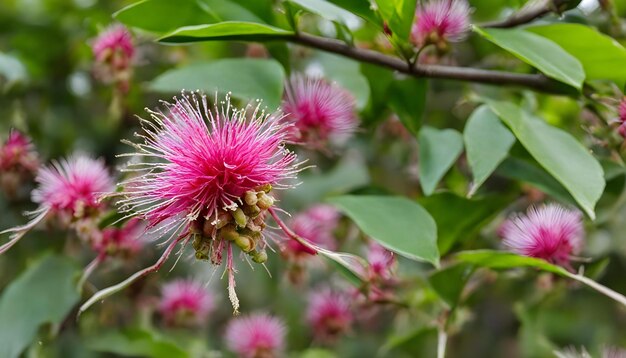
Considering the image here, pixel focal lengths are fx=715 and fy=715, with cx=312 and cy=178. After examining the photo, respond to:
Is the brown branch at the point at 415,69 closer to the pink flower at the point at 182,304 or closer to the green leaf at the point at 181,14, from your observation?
the green leaf at the point at 181,14

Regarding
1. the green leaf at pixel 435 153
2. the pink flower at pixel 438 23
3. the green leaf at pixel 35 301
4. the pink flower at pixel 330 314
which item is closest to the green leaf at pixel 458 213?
the green leaf at pixel 435 153

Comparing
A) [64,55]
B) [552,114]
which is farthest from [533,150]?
[64,55]

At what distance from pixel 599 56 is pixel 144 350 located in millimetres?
559

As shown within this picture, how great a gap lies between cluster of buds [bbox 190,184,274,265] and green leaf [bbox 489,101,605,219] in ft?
0.74

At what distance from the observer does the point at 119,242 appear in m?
0.77

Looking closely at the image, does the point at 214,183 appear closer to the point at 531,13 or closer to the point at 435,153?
the point at 435,153

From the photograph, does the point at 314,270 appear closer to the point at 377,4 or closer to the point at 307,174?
the point at 307,174

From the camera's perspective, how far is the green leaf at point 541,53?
0.59 metres

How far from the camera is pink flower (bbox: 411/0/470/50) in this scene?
717mm

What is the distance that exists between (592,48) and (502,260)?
0.22 m

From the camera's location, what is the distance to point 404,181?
1.18m

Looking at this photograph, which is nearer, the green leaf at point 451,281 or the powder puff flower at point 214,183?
the powder puff flower at point 214,183

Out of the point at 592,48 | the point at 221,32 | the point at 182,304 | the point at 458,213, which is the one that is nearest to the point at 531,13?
the point at 592,48

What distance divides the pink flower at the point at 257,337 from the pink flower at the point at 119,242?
0.20 m
